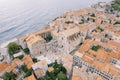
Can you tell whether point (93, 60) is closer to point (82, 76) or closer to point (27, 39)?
point (82, 76)

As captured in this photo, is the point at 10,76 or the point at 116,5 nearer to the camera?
the point at 10,76

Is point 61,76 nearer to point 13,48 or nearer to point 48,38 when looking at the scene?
point 48,38

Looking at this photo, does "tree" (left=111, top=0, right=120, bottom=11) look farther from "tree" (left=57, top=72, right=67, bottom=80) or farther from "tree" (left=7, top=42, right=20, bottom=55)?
"tree" (left=57, top=72, right=67, bottom=80)

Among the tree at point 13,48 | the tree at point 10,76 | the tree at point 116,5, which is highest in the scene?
the tree at point 116,5

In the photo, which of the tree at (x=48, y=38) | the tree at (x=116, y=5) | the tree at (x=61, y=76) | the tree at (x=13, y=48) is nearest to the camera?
the tree at (x=61, y=76)

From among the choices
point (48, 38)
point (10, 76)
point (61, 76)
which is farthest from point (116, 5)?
point (10, 76)

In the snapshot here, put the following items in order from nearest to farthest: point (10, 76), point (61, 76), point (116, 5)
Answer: point (61, 76) < point (10, 76) < point (116, 5)

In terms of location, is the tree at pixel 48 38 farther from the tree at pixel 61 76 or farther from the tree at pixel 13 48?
the tree at pixel 61 76

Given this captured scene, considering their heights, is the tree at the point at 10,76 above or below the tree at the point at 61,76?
below

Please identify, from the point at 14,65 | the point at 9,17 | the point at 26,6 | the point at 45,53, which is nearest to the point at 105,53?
the point at 45,53

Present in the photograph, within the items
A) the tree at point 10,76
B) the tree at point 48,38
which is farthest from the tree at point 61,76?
the tree at point 48,38

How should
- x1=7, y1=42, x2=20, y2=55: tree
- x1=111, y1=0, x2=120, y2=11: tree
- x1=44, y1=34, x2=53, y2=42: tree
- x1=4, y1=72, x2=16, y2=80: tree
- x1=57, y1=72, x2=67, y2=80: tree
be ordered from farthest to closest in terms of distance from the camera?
x1=111, y1=0, x2=120, y2=11: tree, x1=44, y1=34, x2=53, y2=42: tree, x1=7, y1=42, x2=20, y2=55: tree, x1=4, y1=72, x2=16, y2=80: tree, x1=57, y1=72, x2=67, y2=80: tree

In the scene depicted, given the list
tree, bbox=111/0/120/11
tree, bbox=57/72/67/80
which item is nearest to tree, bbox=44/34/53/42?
tree, bbox=57/72/67/80
